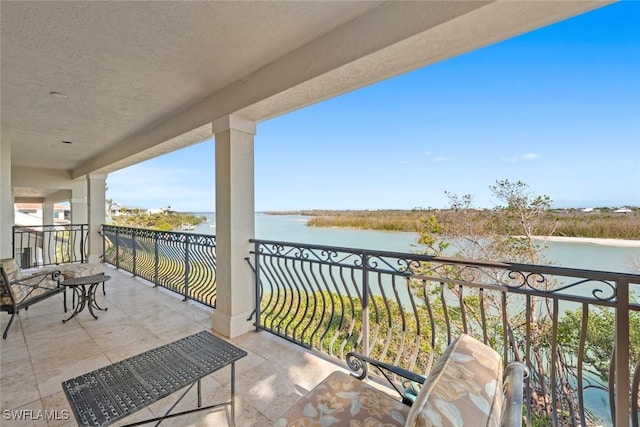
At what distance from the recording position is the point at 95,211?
22.0 ft

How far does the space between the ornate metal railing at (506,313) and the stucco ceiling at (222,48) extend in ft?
4.59

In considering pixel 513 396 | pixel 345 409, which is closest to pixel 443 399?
pixel 513 396

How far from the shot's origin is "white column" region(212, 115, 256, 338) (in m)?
2.84

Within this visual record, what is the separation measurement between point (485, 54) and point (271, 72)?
4919 millimetres

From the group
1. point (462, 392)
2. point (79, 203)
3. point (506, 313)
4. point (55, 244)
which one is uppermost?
point (79, 203)

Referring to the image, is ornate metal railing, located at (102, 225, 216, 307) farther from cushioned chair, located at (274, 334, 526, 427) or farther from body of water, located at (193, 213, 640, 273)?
cushioned chair, located at (274, 334, 526, 427)

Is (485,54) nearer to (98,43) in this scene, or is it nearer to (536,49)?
(536,49)

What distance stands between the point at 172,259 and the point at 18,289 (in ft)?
5.83

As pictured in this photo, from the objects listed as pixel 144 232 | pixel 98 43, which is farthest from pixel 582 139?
pixel 144 232

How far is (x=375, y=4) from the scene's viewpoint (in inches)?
65.9

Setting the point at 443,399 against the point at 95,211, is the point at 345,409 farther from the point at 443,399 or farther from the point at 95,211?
the point at 95,211

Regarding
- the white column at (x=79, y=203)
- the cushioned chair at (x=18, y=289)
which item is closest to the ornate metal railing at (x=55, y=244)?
the white column at (x=79, y=203)

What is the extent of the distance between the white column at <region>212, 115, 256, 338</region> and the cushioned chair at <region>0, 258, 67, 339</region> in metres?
2.14

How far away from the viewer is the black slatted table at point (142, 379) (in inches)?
44.1
